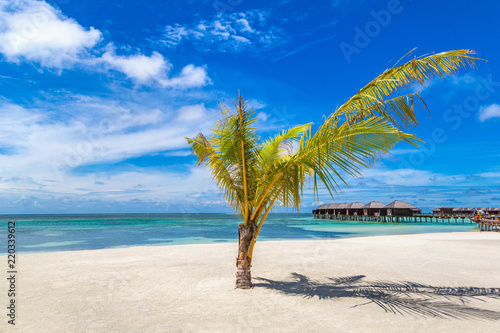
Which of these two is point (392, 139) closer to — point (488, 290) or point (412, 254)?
point (488, 290)

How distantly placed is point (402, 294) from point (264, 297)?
238 cm

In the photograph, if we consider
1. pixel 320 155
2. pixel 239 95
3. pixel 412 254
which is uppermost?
pixel 239 95

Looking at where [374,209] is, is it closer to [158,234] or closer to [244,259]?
[158,234]

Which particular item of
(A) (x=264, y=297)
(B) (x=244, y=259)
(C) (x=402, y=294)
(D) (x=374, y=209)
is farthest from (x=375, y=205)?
(A) (x=264, y=297)

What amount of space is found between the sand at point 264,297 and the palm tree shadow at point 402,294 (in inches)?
0.6

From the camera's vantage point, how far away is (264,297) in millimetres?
5246

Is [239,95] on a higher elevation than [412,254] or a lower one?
higher

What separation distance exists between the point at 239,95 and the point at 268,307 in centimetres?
363

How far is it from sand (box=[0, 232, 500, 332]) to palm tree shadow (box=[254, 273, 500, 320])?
2cm

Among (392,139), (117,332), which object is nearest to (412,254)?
(392,139)

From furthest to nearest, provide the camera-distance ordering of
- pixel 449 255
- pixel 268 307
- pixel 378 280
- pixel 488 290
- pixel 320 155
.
→ pixel 449 255, pixel 378 280, pixel 488 290, pixel 320 155, pixel 268 307

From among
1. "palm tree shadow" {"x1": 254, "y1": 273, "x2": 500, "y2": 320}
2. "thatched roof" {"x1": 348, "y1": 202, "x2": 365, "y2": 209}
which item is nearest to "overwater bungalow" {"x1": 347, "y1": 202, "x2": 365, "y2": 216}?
"thatched roof" {"x1": 348, "y1": 202, "x2": 365, "y2": 209}

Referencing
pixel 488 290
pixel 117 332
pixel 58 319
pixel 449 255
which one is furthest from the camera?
pixel 449 255

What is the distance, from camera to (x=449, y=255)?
10.2 metres
